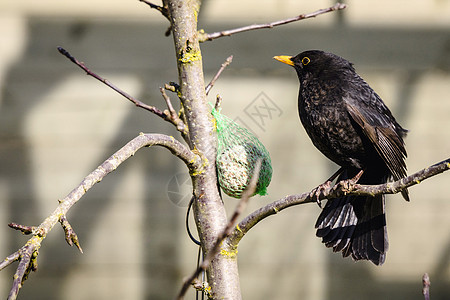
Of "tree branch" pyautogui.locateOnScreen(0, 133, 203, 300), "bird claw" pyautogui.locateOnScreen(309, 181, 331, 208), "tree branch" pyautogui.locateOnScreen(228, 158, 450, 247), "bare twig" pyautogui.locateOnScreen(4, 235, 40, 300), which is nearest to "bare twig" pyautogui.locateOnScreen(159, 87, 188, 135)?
Result: "tree branch" pyautogui.locateOnScreen(0, 133, 203, 300)

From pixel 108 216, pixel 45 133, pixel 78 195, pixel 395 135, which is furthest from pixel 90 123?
pixel 78 195

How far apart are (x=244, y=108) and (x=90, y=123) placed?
1119mm

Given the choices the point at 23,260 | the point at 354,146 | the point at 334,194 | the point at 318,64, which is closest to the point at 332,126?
the point at 354,146

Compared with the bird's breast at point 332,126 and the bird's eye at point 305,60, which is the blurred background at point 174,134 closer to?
the bird's eye at point 305,60

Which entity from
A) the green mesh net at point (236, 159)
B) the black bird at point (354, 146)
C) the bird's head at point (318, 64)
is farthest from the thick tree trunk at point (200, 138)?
the bird's head at point (318, 64)

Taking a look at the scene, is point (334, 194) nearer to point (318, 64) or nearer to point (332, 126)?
point (332, 126)

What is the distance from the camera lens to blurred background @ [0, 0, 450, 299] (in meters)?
4.19

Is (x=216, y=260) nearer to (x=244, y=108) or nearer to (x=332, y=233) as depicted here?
(x=332, y=233)

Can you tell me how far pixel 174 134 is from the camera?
415 centimetres

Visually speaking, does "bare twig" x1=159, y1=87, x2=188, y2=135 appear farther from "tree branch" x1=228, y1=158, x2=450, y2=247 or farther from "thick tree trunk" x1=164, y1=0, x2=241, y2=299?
"tree branch" x1=228, y1=158, x2=450, y2=247

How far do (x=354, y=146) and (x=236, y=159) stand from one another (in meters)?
0.62

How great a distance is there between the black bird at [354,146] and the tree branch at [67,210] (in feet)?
2.82

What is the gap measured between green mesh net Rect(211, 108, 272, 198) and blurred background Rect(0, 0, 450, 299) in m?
1.64

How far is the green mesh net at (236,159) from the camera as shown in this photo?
2299 mm
